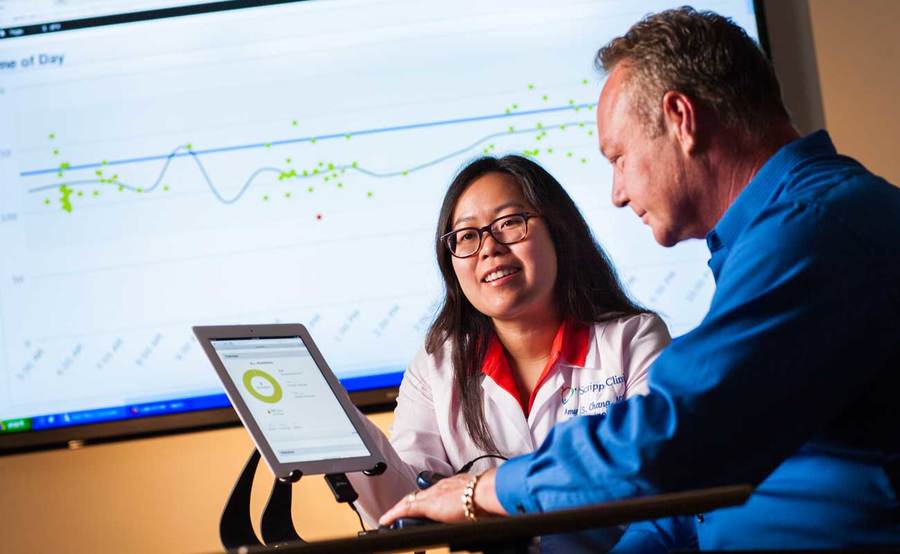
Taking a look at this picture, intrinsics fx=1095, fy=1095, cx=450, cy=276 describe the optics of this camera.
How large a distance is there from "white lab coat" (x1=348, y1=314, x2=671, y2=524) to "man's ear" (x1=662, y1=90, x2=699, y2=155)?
67 cm

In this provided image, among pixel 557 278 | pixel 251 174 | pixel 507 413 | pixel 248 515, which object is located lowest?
pixel 248 515

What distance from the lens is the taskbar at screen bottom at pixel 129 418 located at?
288 centimetres

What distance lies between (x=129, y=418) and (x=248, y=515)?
114 cm

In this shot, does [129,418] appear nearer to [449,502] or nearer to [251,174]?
[251,174]

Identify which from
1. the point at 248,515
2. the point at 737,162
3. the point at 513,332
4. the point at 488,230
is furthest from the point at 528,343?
the point at 737,162

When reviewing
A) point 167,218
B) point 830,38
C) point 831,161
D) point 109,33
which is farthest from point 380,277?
point 831,161

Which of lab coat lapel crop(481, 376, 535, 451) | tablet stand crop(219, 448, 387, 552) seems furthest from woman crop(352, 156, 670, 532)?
tablet stand crop(219, 448, 387, 552)

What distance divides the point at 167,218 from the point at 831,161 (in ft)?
6.41

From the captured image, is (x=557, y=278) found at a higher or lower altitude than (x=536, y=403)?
higher

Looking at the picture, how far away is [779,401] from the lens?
4.11 ft

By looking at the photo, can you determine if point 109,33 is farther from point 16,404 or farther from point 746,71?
point 746,71

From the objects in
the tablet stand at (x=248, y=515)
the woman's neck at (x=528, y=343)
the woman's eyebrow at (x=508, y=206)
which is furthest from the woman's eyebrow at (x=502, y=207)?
the tablet stand at (x=248, y=515)

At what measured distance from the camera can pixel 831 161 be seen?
1.50m

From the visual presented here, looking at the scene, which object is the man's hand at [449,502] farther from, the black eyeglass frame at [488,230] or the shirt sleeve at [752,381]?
the black eyeglass frame at [488,230]
